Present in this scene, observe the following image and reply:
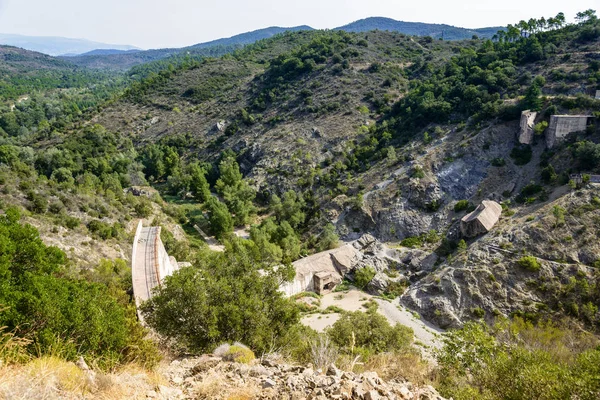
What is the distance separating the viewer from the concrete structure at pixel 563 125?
35844mm

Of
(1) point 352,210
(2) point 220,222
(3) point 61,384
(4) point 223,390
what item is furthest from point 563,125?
(3) point 61,384

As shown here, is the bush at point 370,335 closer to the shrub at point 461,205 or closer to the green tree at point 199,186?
the shrub at point 461,205

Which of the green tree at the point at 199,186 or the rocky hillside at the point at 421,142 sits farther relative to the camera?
the green tree at the point at 199,186

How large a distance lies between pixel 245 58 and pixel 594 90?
86.2m

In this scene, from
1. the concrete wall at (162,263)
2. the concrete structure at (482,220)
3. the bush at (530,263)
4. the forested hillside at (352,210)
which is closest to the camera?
the forested hillside at (352,210)

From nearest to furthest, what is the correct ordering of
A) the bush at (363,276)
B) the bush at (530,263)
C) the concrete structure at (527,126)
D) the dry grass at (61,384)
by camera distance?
the dry grass at (61,384)
the bush at (530,263)
the bush at (363,276)
the concrete structure at (527,126)

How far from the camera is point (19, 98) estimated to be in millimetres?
123000

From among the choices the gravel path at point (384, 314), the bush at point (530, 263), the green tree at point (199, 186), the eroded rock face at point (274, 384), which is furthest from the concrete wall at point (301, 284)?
the green tree at point (199, 186)

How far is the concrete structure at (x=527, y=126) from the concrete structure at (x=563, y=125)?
206cm

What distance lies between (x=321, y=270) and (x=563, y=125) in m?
29.1

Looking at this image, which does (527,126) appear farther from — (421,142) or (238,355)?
(238,355)

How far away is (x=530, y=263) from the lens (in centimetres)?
2725

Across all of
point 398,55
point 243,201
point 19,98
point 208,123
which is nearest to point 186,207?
point 243,201

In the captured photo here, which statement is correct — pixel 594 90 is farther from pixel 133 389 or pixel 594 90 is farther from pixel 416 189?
pixel 133 389
